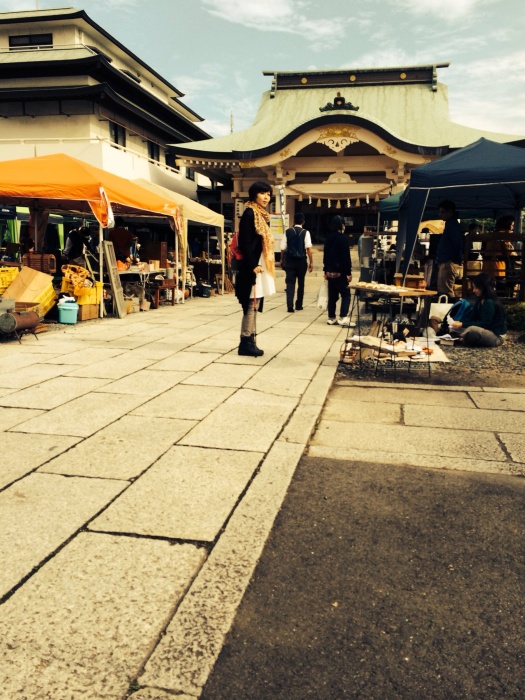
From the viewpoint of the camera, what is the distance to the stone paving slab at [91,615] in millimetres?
1581

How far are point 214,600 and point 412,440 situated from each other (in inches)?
80.1

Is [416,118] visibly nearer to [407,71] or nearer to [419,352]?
[407,71]

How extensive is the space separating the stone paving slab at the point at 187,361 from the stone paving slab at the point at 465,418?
2.31 meters

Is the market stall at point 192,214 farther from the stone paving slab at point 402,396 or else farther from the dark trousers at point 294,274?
the stone paving slab at point 402,396

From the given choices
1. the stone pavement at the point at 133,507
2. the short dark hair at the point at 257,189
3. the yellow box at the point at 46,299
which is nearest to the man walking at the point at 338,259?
the short dark hair at the point at 257,189

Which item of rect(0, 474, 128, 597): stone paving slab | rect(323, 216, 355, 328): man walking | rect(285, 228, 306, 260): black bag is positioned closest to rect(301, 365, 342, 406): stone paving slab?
rect(0, 474, 128, 597): stone paving slab

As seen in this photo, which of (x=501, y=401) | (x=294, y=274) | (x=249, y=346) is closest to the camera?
(x=501, y=401)

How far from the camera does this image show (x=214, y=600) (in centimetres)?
195

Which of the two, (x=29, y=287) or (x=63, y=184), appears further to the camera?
(x=63, y=184)

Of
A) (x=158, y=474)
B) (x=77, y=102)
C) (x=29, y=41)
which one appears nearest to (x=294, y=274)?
(x=158, y=474)

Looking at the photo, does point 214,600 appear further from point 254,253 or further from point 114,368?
point 254,253

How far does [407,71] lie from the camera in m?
27.2

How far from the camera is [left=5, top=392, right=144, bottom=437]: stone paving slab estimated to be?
146 inches

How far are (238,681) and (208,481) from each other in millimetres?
1356
